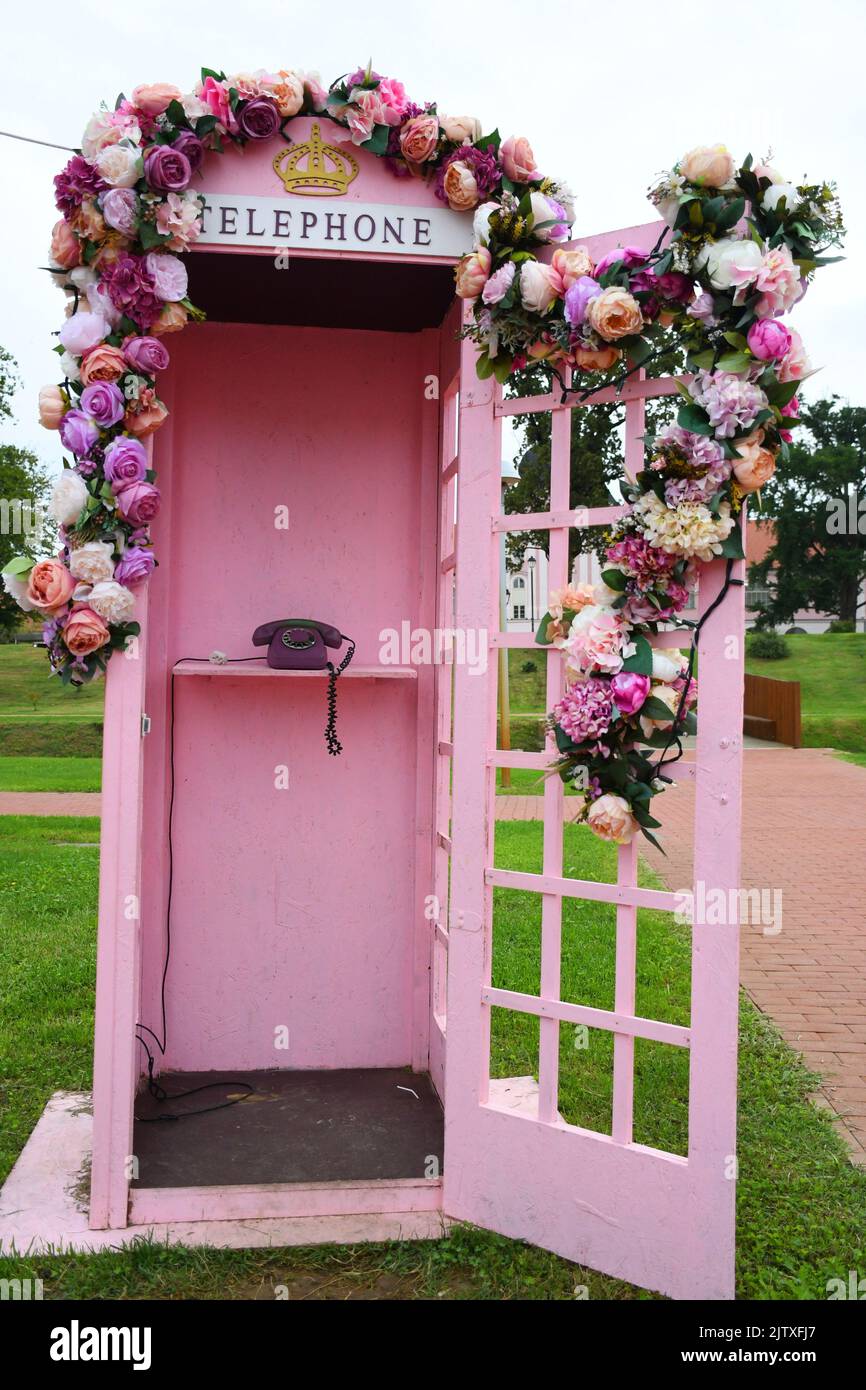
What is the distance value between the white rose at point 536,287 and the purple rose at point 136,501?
1193mm

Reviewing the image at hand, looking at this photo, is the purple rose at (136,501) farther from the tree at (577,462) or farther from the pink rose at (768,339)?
the tree at (577,462)

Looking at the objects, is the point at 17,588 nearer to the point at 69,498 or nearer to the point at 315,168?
the point at 69,498

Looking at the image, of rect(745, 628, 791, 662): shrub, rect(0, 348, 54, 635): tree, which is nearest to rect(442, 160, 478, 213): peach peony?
rect(0, 348, 54, 635): tree

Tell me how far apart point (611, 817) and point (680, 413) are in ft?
3.49

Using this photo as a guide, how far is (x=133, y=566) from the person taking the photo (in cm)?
332

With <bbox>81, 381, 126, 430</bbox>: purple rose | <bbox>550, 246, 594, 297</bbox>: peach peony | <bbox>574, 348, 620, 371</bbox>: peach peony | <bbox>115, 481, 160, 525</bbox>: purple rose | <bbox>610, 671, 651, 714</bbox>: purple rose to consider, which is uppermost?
<bbox>550, 246, 594, 297</bbox>: peach peony

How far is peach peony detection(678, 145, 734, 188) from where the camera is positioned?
2918 millimetres

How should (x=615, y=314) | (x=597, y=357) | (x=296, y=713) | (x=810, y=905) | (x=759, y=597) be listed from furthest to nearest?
(x=759, y=597) < (x=810, y=905) < (x=296, y=713) < (x=597, y=357) < (x=615, y=314)

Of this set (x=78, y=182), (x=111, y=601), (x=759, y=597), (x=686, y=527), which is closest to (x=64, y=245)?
(x=78, y=182)

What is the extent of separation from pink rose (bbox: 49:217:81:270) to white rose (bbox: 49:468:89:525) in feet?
2.04

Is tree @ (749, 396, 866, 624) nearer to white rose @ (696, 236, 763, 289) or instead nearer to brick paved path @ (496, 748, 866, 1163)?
brick paved path @ (496, 748, 866, 1163)

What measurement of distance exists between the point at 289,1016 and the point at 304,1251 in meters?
1.28

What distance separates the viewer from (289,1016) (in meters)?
4.42

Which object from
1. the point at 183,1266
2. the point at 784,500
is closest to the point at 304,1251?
the point at 183,1266
